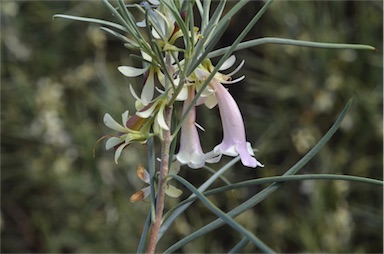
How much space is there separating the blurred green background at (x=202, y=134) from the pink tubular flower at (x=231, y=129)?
1.18m

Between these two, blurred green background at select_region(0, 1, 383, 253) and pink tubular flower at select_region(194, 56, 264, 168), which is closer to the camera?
pink tubular flower at select_region(194, 56, 264, 168)

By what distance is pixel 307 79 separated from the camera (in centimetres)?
181

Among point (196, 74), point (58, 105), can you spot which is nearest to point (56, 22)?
point (58, 105)

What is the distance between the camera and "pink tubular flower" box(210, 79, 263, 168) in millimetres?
548

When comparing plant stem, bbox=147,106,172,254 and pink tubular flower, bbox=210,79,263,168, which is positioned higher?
pink tubular flower, bbox=210,79,263,168

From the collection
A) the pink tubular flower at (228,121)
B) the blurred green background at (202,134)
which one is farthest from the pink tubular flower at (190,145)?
the blurred green background at (202,134)

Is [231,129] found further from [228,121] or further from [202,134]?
[202,134]

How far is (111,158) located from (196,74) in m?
Answer: 1.45

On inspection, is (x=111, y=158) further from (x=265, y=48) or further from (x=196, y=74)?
(x=196, y=74)

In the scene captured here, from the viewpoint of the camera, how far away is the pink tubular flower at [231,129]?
0.55 meters

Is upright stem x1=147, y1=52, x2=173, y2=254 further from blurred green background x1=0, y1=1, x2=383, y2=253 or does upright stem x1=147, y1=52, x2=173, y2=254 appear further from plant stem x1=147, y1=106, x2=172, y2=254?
blurred green background x1=0, y1=1, x2=383, y2=253

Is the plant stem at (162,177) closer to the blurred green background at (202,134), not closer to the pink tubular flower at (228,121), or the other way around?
the pink tubular flower at (228,121)

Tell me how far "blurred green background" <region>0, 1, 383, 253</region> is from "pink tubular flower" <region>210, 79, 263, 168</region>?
Answer: 3.87 ft

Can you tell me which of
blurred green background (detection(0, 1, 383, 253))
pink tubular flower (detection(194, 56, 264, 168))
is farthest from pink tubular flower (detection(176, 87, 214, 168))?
blurred green background (detection(0, 1, 383, 253))
